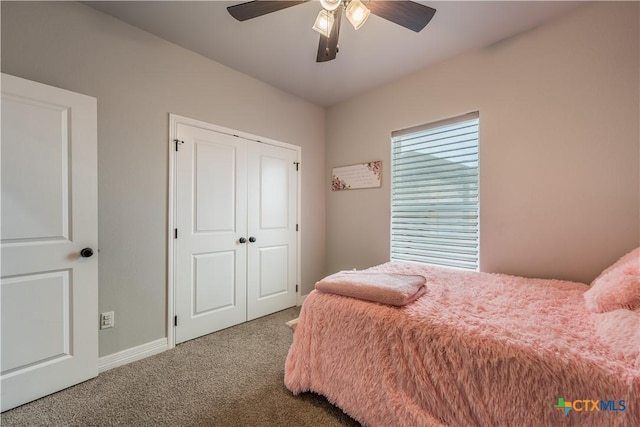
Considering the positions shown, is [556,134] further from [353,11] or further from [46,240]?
[46,240]

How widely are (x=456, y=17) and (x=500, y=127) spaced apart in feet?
3.00

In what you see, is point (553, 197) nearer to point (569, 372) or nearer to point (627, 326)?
point (627, 326)

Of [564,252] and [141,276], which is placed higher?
[564,252]

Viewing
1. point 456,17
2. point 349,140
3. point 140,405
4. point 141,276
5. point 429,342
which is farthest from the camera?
point 349,140

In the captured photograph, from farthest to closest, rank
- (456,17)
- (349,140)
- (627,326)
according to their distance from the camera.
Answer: (349,140)
(456,17)
(627,326)

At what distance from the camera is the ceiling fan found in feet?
4.58

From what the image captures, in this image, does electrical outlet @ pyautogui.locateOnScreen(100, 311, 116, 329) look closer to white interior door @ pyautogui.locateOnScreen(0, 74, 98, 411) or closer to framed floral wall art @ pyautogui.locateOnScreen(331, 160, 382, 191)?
white interior door @ pyautogui.locateOnScreen(0, 74, 98, 411)

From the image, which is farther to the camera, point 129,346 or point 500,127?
point 500,127

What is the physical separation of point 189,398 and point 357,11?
2.48 m

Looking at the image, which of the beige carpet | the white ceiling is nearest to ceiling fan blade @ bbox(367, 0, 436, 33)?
the white ceiling

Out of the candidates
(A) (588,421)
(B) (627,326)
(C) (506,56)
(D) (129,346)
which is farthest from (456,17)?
(D) (129,346)

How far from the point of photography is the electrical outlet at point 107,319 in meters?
1.83

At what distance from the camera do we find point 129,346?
1.95 metres

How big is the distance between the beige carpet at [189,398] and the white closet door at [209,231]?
1.36 feet
